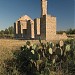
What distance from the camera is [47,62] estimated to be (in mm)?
9773

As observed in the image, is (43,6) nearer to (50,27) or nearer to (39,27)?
(39,27)

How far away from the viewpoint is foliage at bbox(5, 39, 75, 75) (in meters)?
9.70

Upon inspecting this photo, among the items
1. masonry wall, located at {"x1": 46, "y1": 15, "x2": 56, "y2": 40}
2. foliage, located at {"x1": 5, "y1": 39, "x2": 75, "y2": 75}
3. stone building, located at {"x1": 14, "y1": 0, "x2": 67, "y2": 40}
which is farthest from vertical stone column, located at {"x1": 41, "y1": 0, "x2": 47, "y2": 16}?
foliage, located at {"x1": 5, "y1": 39, "x2": 75, "y2": 75}

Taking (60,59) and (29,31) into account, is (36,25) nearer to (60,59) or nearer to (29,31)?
(29,31)

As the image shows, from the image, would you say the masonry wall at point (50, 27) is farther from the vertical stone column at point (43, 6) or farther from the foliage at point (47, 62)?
the foliage at point (47, 62)

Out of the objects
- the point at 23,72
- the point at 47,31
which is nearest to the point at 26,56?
the point at 23,72

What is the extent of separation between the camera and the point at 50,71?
9477mm

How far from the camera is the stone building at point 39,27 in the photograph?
96.9ft

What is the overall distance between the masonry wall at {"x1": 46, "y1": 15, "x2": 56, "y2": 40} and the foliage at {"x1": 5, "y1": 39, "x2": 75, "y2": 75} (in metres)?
18.7

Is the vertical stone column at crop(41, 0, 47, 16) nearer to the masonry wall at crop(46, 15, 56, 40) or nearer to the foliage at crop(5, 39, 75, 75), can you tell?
the masonry wall at crop(46, 15, 56, 40)

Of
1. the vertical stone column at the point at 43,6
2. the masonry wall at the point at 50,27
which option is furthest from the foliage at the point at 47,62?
the vertical stone column at the point at 43,6

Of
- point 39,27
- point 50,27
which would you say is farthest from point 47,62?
point 39,27

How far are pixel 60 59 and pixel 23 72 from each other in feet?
6.34

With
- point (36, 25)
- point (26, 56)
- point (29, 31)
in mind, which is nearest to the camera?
point (26, 56)
